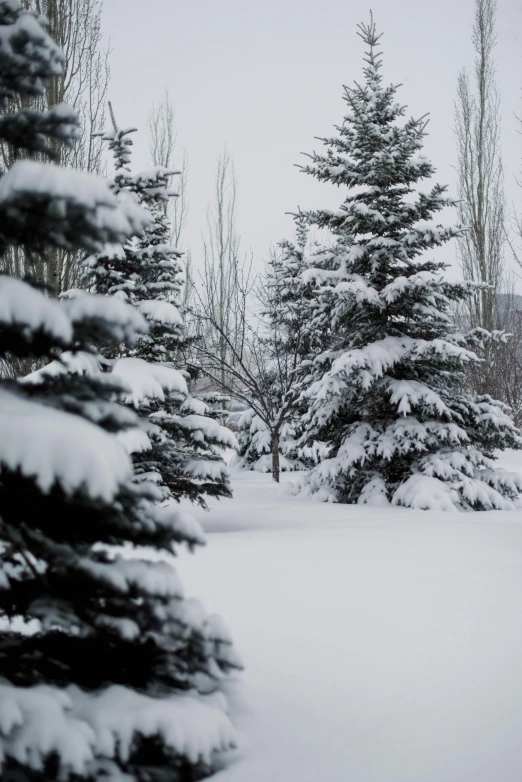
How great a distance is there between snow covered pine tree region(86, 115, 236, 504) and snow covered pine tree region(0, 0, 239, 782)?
161 inches

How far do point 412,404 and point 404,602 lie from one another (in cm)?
494

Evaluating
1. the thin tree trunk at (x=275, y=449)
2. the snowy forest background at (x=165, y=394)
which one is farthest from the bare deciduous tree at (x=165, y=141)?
the thin tree trunk at (x=275, y=449)

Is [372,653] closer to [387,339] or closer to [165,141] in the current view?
[387,339]

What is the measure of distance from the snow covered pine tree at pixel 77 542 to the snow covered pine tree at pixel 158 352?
13.4 ft

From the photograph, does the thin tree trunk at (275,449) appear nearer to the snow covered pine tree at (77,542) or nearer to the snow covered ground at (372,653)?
the snow covered ground at (372,653)

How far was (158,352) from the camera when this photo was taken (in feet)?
21.1

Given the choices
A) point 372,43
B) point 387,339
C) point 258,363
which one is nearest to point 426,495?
point 387,339

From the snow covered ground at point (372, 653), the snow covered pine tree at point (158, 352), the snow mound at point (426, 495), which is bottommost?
the snow covered ground at point (372, 653)

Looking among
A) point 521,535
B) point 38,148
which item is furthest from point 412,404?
point 38,148

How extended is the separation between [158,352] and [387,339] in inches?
129

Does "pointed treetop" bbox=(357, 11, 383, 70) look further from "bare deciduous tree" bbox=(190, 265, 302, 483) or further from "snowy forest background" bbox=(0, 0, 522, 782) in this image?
"bare deciduous tree" bbox=(190, 265, 302, 483)

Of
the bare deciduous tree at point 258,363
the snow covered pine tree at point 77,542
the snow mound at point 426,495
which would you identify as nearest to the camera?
the snow covered pine tree at point 77,542

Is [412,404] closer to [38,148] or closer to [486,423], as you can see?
[486,423]

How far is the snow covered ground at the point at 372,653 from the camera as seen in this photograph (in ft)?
5.19
